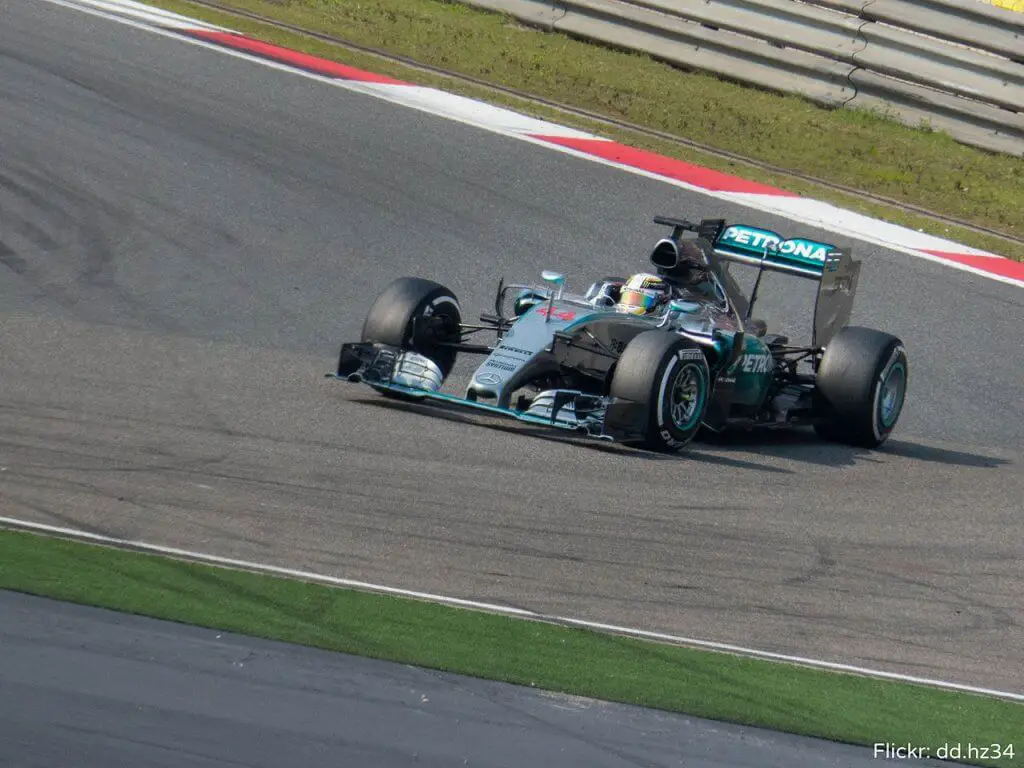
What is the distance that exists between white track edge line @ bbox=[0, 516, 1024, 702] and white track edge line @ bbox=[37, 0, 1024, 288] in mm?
8663

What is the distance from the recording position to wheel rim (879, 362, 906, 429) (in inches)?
395

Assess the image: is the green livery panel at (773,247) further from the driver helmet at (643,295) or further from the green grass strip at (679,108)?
the green grass strip at (679,108)

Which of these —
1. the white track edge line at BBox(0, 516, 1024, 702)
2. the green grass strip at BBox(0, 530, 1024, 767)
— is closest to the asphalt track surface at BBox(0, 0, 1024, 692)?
the white track edge line at BBox(0, 516, 1024, 702)

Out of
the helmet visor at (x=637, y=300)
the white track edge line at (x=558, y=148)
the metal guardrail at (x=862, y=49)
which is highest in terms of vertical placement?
the metal guardrail at (x=862, y=49)

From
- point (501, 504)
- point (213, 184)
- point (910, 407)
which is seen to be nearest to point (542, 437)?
point (501, 504)

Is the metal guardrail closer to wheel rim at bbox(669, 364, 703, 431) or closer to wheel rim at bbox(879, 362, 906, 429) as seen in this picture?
wheel rim at bbox(879, 362, 906, 429)

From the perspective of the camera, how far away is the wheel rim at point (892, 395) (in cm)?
1004

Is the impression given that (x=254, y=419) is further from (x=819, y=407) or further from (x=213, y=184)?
(x=213, y=184)

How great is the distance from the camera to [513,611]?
5.83 metres

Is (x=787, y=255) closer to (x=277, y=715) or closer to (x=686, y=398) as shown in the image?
(x=686, y=398)

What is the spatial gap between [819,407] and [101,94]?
757cm

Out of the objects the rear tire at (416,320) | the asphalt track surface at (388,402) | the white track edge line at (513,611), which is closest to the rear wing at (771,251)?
the asphalt track surface at (388,402)

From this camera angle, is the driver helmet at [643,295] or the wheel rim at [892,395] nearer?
the driver helmet at [643,295]

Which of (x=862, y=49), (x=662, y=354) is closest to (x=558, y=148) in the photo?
(x=862, y=49)
